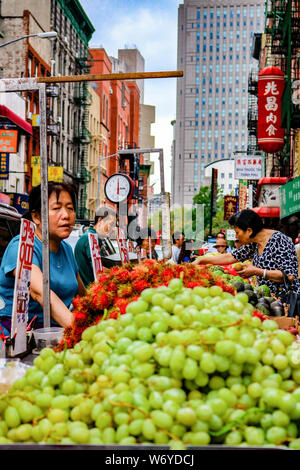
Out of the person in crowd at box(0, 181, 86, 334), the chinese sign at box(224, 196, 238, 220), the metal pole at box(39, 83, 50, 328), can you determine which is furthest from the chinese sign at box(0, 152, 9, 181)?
the chinese sign at box(224, 196, 238, 220)

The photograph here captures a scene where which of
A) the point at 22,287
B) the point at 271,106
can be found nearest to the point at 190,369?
the point at 22,287

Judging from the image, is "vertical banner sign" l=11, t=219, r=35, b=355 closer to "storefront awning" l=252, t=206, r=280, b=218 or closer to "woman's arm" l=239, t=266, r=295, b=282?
"woman's arm" l=239, t=266, r=295, b=282

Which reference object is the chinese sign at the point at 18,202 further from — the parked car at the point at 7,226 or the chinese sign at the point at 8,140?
the parked car at the point at 7,226

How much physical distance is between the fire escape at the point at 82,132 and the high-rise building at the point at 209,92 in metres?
115

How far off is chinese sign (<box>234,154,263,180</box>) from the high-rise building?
136775 millimetres

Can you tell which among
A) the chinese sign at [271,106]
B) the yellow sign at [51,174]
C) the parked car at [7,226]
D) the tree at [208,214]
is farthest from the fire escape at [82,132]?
the parked car at [7,226]

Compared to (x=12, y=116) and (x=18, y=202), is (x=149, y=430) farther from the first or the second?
(x=18, y=202)

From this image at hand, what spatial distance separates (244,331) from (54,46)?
44.8 metres

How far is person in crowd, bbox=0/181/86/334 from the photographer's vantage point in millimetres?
3633

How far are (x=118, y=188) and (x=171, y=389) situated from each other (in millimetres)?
13638

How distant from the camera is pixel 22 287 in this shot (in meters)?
3.33

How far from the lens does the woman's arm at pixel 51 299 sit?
11.8 feet
